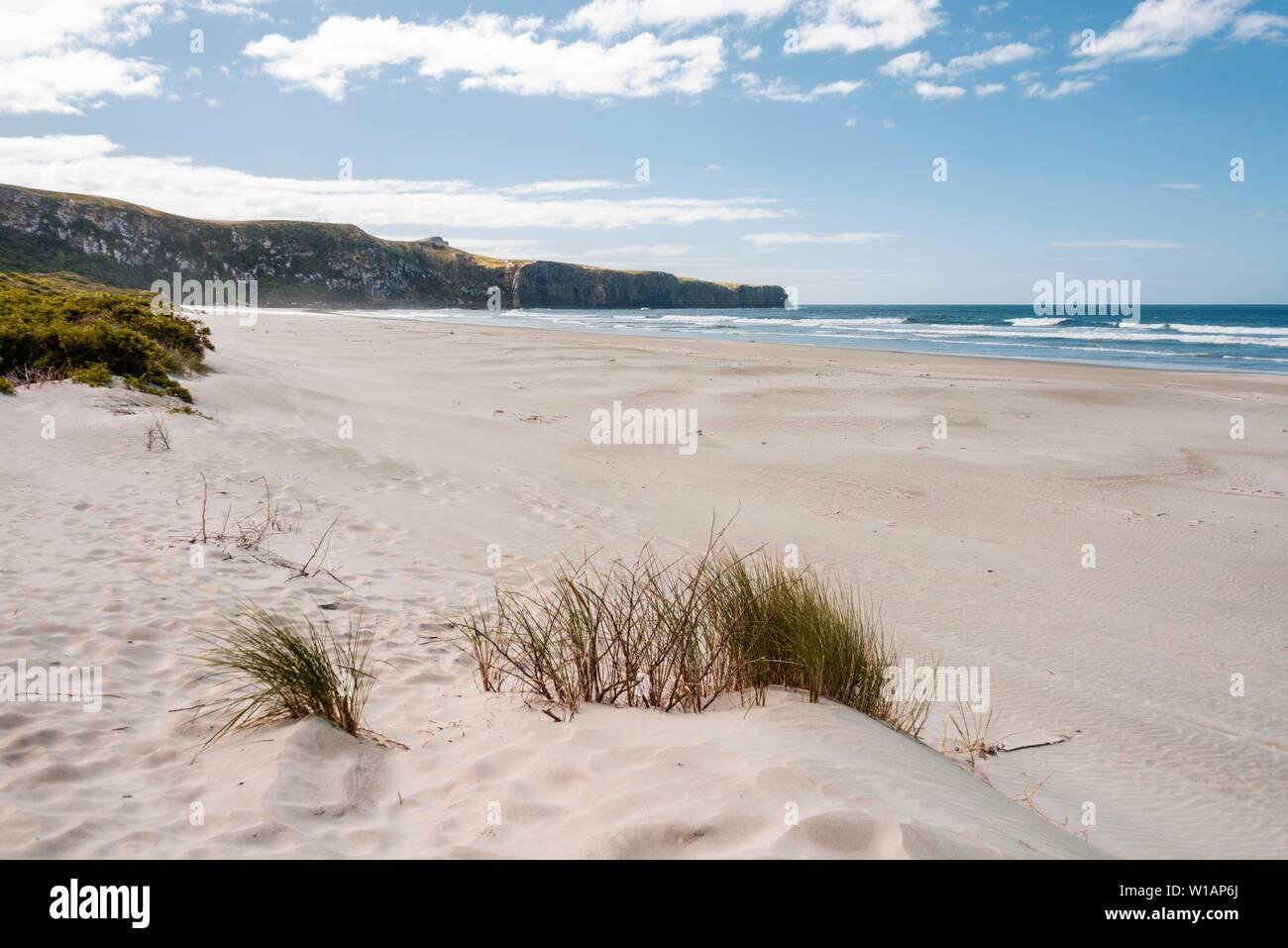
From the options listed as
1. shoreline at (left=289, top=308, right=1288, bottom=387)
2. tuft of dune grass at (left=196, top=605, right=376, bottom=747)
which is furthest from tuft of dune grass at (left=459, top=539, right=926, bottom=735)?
shoreline at (left=289, top=308, right=1288, bottom=387)

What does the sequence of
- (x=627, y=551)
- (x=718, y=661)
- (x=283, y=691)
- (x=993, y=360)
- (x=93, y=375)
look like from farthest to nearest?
(x=993, y=360) < (x=93, y=375) < (x=627, y=551) < (x=718, y=661) < (x=283, y=691)

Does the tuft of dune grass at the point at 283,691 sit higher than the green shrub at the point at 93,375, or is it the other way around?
the green shrub at the point at 93,375

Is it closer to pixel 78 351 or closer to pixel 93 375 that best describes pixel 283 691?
pixel 93 375

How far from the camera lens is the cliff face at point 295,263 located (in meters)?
70.8

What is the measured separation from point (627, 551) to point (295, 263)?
10461cm

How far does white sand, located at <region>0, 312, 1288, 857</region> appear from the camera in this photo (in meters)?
2.87

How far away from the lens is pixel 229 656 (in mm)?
4266

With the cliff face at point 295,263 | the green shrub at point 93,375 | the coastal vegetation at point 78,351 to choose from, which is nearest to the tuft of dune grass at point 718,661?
the green shrub at point 93,375

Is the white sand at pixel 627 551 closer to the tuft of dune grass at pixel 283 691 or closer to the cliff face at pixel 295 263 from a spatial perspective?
the tuft of dune grass at pixel 283 691

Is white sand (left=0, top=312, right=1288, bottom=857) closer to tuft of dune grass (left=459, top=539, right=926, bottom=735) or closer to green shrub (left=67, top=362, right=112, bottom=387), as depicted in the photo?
tuft of dune grass (left=459, top=539, right=926, bottom=735)

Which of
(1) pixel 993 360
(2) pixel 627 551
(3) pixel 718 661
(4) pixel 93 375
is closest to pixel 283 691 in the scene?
(3) pixel 718 661

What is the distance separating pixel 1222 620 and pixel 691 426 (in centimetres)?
971

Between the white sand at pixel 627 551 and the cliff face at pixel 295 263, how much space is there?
6859 cm

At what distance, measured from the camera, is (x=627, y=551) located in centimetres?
767
